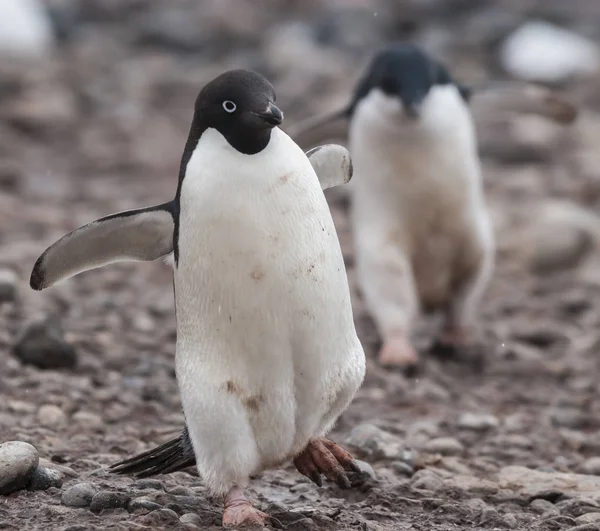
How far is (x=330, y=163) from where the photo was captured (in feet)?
12.5

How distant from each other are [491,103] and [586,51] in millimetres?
8358

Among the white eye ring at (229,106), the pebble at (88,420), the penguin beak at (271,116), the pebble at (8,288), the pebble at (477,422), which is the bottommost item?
the pebble at (477,422)

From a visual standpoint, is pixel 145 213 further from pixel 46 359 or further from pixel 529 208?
pixel 529 208

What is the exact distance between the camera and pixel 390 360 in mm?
5855

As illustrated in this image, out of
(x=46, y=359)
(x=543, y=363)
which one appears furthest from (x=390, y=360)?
(x=46, y=359)

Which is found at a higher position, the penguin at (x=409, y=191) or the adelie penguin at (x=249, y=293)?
the penguin at (x=409, y=191)

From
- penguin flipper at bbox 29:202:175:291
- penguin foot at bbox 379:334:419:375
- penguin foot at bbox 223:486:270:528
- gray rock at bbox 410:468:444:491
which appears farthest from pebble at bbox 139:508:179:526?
penguin foot at bbox 379:334:419:375

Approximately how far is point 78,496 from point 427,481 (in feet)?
3.84

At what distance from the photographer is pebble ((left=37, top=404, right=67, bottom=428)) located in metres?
4.36

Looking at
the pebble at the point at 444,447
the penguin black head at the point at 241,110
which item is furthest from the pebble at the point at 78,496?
the pebble at the point at 444,447

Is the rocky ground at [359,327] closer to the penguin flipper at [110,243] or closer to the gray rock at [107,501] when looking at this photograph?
the gray rock at [107,501]

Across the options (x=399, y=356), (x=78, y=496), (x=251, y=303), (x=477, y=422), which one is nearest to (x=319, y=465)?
(x=251, y=303)

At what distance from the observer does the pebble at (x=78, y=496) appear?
346 centimetres

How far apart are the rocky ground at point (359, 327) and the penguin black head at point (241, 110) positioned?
3.48 ft
